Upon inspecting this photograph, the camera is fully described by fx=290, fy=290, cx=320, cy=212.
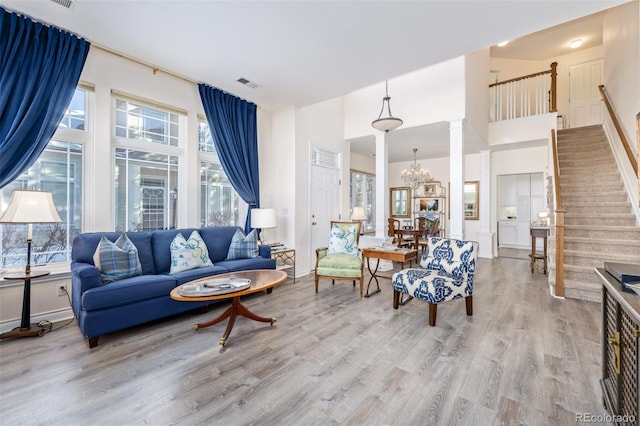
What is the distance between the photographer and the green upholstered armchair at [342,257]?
3.96m

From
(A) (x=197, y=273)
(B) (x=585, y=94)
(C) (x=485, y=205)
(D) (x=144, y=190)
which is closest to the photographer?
(A) (x=197, y=273)

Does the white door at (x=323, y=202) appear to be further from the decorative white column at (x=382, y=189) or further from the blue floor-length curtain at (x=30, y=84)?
the blue floor-length curtain at (x=30, y=84)

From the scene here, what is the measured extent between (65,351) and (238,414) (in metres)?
1.82

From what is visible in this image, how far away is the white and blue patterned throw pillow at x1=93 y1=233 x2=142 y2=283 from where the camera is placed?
285 centimetres

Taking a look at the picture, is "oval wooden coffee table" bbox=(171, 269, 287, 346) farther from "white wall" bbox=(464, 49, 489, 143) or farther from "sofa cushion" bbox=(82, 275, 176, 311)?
"white wall" bbox=(464, 49, 489, 143)

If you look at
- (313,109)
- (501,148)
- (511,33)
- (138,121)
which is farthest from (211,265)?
(501,148)

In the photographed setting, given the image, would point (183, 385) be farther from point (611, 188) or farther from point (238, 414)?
point (611, 188)

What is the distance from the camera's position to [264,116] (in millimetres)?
5281

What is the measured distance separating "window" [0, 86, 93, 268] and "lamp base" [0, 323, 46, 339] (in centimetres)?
66

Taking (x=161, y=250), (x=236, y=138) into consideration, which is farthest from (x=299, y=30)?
(x=161, y=250)

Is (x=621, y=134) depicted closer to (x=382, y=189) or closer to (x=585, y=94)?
(x=585, y=94)

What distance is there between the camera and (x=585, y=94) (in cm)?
736

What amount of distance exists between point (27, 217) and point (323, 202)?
417 cm

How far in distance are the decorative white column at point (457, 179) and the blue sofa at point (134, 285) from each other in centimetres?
354
